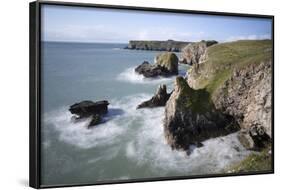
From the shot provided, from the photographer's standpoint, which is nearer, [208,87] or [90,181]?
[90,181]

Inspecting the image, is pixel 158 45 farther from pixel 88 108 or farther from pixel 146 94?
pixel 88 108

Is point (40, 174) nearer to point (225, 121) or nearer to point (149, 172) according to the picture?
point (149, 172)

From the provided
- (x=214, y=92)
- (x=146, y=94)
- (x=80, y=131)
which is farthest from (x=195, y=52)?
(x=80, y=131)

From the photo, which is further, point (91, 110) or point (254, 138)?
point (254, 138)

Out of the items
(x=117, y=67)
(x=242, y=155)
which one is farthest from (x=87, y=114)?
(x=242, y=155)

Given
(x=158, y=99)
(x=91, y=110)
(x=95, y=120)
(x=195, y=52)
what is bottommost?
(x=95, y=120)

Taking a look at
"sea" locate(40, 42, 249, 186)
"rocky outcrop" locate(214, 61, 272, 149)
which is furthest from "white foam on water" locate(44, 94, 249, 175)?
"rocky outcrop" locate(214, 61, 272, 149)

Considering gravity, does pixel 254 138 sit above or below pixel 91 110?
below

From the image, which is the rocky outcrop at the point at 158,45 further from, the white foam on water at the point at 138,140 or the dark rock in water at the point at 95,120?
the dark rock in water at the point at 95,120
